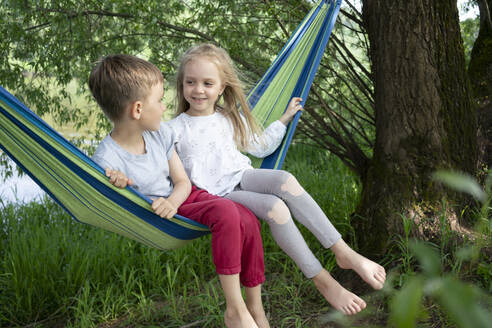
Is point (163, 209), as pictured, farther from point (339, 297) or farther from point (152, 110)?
point (339, 297)

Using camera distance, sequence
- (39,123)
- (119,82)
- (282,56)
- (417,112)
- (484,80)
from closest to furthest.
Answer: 1. (39,123)
2. (119,82)
3. (417,112)
4. (282,56)
5. (484,80)

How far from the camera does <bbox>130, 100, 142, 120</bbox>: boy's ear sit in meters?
1.63

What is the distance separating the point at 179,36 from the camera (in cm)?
301

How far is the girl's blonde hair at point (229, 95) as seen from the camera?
1951 millimetres

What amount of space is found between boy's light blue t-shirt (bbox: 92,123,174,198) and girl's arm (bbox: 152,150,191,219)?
27 millimetres

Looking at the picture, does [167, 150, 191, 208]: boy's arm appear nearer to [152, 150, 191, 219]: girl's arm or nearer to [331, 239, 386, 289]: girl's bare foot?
[152, 150, 191, 219]: girl's arm

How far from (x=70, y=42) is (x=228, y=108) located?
4.47 feet

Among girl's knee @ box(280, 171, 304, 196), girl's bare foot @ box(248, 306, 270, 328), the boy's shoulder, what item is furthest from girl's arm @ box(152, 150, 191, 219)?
girl's bare foot @ box(248, 306, 270, 328)

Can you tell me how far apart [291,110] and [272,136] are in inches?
5.8

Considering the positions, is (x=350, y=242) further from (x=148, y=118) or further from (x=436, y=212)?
(x=148, y=118)

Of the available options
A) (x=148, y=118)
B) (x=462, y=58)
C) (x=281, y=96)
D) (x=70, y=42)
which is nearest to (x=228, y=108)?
(x=281, y=96)

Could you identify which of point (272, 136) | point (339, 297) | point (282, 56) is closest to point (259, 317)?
point (339, 297)

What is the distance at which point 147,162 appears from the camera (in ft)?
5.63

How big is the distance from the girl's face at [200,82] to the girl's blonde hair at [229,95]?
26mm
